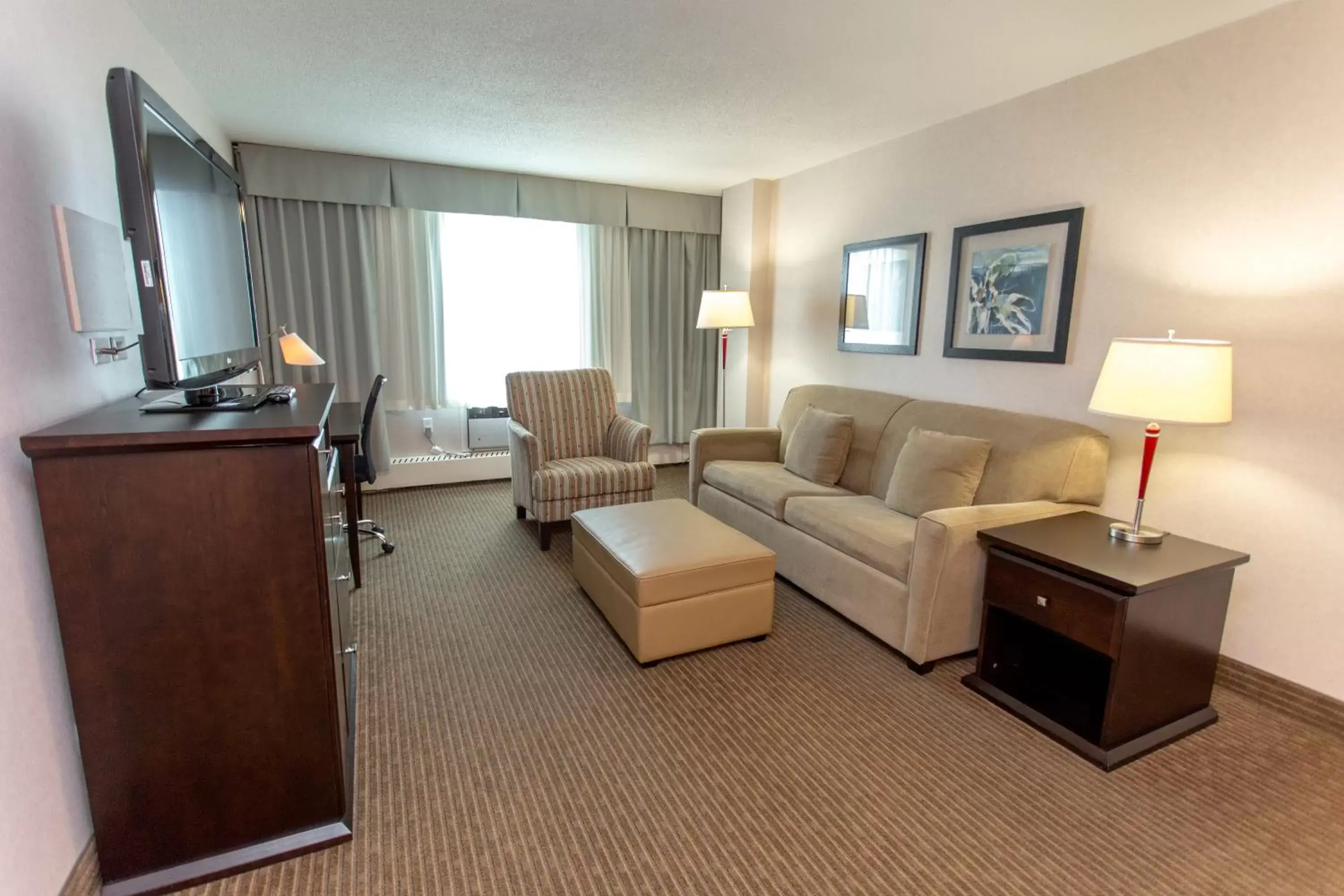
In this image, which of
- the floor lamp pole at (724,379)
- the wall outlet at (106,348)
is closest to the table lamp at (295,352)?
the wall outlet at (106,348)

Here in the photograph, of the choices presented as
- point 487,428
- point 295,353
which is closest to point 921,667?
point 295,353

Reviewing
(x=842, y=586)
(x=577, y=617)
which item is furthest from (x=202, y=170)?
(x=842, y=586)

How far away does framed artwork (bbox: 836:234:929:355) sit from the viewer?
360cm

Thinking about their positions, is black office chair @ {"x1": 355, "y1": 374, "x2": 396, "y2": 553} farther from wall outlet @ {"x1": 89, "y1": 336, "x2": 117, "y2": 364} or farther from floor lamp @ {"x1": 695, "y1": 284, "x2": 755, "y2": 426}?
floor lamp @ {"x1": 695, "y1": 284, "x2": 755, "y2": 426}

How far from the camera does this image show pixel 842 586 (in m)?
2.77

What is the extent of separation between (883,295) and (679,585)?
93.1 inches

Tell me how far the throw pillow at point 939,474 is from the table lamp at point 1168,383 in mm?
713

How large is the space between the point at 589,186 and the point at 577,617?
345 centimetres

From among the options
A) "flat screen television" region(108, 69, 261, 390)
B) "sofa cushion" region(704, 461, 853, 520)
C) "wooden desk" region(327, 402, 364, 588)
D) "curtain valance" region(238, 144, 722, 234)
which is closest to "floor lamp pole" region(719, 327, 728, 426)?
"curtain valance" region(238, 144, 722, 234)

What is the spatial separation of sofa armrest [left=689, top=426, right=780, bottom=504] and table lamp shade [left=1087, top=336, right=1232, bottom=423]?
218cm

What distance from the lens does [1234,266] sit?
2270 millimetres

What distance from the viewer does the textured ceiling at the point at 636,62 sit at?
86.3 inches

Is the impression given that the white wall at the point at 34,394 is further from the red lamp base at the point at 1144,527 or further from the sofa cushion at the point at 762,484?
the red lamp base at the point at 1144,527

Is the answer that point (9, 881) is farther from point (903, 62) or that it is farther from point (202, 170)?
point (903, 62)
